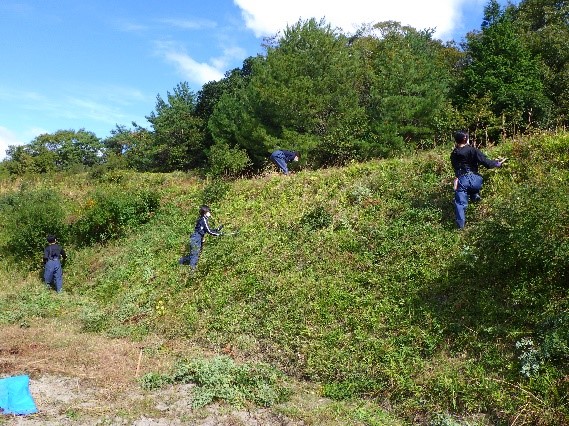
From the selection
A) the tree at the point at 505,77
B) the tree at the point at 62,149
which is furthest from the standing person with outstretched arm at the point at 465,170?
the tree at the point at 62,149

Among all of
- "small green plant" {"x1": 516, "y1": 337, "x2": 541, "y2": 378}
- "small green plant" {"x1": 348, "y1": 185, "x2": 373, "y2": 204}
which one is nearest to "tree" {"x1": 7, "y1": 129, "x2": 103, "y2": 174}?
"small green plant" {"x1": 348, "y1": 185, "x2": 373, "y2": 204}

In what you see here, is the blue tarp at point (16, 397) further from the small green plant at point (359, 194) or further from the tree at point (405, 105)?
the tree at point (405, 105)

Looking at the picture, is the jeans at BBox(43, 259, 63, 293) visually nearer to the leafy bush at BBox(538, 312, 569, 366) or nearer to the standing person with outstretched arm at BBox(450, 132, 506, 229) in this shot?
the standing person with outstretched arm at BBox(450, 132, 506, 229)

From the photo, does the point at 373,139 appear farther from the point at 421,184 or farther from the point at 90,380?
the point at 90,380

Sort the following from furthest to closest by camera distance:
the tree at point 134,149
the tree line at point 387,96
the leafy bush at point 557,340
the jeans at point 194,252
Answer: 1. the tree at point 134,149
2. the tree line at point 387,96
3. the jeans at point 194,252
4. the leafy bush at point 557,340

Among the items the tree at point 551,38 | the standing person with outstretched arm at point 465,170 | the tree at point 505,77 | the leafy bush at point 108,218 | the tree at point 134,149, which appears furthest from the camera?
the tree at point 134,149

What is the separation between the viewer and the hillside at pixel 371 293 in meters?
5.39

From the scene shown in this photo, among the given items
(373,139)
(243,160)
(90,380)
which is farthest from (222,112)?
(90,380)

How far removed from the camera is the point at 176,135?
33469 mm

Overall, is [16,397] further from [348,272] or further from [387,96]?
[387,96]

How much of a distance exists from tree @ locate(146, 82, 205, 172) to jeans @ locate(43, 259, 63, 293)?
2054 centimetres

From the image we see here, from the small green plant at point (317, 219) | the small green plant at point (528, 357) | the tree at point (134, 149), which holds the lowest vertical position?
the small green plant at point (528, 357)

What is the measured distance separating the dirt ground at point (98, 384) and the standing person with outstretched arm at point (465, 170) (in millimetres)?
4590

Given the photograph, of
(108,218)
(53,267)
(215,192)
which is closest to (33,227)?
(108,218)
